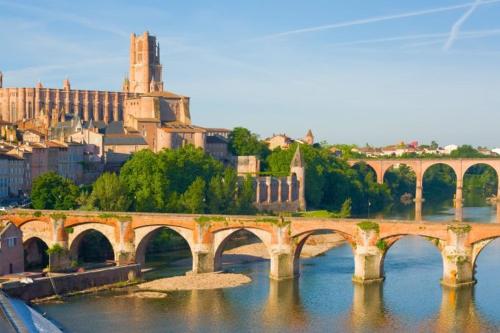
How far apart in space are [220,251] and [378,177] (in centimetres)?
8122

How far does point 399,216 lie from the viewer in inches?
3738

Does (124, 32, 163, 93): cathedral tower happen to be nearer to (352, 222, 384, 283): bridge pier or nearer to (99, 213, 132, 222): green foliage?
(99, 213, 132, 222): green foliage

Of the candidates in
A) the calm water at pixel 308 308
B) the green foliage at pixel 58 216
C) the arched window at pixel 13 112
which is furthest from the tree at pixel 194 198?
the arched window at pixel 13 112

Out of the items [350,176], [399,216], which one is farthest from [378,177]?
[399,216]

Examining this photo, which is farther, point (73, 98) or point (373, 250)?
point (73, 98)

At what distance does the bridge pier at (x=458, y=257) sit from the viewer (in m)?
48.4

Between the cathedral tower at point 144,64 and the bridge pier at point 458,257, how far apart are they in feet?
271

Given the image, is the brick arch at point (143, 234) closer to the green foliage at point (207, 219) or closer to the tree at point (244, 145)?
the green foliage at point (207, 219)

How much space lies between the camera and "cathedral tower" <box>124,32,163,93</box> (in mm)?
126500

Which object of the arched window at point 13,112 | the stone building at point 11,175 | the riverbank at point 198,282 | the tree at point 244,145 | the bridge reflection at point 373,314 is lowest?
the bridge reflection at point 373,314

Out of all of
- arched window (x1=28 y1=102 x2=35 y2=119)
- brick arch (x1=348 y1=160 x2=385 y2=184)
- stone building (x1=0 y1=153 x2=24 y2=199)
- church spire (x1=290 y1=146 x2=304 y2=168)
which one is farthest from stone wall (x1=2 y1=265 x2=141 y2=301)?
brick arch (x1=348 y1=160 x2=385 y2=184)

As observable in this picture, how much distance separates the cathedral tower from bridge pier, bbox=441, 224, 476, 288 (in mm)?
82667

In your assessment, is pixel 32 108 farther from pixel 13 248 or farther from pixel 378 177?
pixel 13 248

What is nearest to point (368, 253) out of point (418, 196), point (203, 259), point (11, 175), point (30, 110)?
point (203, 259)
